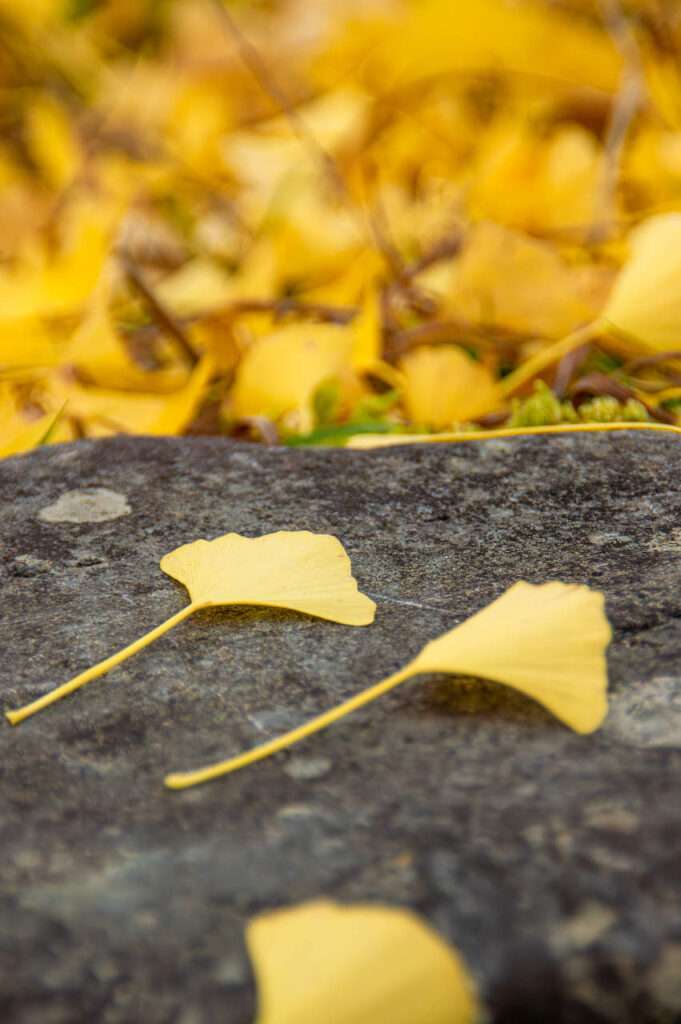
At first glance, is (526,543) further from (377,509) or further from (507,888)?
(507,888)

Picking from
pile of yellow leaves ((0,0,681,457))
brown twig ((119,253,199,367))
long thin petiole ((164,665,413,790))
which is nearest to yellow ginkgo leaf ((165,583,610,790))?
long thin petiole ((164,665,413,790))

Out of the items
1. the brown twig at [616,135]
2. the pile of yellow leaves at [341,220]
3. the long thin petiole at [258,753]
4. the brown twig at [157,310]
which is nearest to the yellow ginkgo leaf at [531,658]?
the long thin petiole at [258,753]

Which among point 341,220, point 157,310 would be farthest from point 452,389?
point 341,220

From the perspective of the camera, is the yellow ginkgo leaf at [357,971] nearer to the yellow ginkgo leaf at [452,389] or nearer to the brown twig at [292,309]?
the yellow ginkgo leaf at [452,389]

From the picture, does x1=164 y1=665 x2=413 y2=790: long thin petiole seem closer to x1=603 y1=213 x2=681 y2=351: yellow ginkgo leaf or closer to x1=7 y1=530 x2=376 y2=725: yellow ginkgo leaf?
x1=7 y1=530 x2=376 y2=725: yellow ginkgo leaf

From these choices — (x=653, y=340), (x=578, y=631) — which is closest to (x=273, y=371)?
(x=653, y=340)

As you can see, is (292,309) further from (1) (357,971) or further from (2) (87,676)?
(1) (357,971)

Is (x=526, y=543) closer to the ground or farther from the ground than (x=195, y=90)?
closer to the ground
